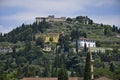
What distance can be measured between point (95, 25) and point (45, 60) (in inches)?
1775

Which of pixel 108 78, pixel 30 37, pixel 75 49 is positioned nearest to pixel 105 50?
pixel 75 49

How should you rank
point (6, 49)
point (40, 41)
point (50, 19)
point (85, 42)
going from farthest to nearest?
point (50, 19) < point (6, 49) < point (40, 41) < point (85, 42)

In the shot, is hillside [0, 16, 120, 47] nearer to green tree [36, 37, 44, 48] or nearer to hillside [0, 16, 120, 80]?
hillside [0, 16, 120, 80]

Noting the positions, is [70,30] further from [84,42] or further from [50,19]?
[84,42]

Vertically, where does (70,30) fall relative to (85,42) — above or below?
above

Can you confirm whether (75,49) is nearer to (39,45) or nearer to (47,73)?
(39,45)

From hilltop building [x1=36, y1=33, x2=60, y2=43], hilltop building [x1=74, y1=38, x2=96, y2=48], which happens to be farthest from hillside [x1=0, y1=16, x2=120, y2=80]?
hilltop building [x1=74, y1=38, x2=96, y2=48]

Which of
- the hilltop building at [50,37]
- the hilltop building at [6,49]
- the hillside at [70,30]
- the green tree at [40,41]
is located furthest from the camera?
the hillside at [70,30]

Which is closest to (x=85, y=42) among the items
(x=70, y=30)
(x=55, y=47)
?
(x=55, y=47)

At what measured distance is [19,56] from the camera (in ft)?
407

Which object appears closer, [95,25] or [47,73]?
[47,73]

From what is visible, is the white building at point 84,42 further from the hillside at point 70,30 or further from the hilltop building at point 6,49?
the hilltop building at point 6,49

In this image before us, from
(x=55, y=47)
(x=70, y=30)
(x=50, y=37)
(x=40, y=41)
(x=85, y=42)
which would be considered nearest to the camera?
(x=55, y=47)

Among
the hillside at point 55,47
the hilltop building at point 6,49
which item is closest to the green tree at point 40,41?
the hillside at point 55,47
